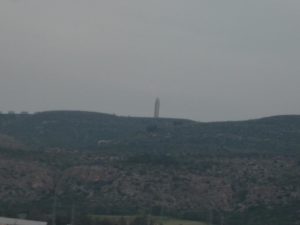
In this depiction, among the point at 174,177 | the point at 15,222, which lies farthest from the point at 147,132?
the point at 15,222

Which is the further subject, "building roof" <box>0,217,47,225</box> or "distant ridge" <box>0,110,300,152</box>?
"distant ridge" <box>0,110,300,152</box>

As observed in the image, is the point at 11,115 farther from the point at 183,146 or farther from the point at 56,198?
the point at 56,198

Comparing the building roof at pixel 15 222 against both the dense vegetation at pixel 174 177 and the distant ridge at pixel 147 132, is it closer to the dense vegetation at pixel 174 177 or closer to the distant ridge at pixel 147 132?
the dense vegetation at pixel 174 177

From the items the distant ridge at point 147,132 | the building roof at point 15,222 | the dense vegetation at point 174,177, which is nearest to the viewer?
the building roof at point 15,222

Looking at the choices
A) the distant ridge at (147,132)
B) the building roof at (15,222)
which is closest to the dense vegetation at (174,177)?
the distant ridge at (147,132)

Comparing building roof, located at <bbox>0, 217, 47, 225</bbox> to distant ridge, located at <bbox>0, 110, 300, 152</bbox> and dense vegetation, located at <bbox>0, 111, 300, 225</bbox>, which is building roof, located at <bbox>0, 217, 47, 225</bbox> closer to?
dense vegetation, located at <bbox>0, 111, 300, 225</bbox>

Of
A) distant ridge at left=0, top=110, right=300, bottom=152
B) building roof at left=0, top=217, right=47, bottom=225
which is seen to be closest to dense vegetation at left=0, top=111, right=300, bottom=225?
distant ridge at left=0, top=110, right=300, bottom=152

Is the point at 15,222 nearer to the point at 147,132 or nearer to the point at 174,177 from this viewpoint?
the point at 174,177

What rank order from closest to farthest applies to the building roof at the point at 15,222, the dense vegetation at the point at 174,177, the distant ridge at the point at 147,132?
the building roof at the point at 15,222
the dense vegetation at the point at 174,177
the distant ridge at the point at 147,132
